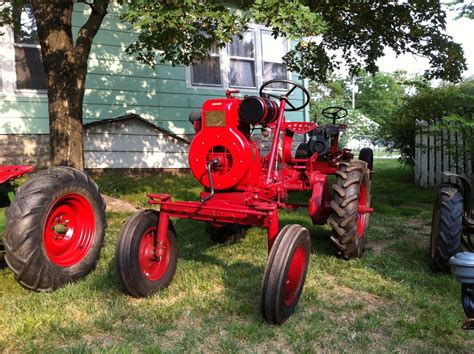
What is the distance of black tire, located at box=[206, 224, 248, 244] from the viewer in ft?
16.7

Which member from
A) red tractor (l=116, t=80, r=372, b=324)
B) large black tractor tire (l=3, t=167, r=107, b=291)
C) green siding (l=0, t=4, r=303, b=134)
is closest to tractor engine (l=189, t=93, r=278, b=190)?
red tractor (l=116, t=80, r=372, b=324)

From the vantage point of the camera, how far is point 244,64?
11.5 meters

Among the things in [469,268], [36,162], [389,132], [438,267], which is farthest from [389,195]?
[469,268]

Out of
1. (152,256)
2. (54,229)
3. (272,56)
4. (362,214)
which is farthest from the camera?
(272,56)

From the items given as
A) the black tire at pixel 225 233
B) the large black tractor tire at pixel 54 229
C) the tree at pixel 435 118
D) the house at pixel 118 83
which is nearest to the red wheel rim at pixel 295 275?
the black tire at pixel 225 233

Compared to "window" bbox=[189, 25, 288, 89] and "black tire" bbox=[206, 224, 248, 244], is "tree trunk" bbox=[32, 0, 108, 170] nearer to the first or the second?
"black tire" bbox=[206, 224, 248, 244]

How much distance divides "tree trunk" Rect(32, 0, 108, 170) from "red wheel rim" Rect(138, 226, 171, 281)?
341 cm

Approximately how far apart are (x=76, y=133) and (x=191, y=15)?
282 centimetres

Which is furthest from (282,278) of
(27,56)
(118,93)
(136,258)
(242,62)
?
(242,62)

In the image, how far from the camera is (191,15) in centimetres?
492

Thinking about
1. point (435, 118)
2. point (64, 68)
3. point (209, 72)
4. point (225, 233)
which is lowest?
point (225, 233)

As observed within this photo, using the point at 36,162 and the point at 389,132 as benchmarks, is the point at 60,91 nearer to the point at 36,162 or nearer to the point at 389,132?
the point at 36,162

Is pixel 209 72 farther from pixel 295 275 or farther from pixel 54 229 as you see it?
pixel 295 275

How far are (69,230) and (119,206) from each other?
3261 millimetres
